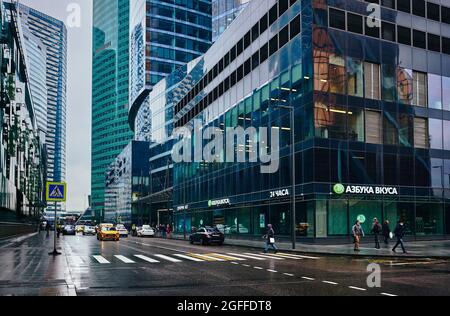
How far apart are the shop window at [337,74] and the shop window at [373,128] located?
121 inches

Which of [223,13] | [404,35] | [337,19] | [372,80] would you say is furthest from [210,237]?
[223,13]

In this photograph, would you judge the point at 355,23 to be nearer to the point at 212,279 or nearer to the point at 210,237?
the point at 210,237

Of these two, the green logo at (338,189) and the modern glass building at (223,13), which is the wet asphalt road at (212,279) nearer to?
the green logo at (338,189)

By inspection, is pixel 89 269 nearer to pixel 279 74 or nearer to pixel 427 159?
pixel 279 74

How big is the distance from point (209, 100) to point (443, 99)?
92.2 feet

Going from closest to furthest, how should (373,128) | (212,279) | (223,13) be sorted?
(212,279), (373,128), (223,13)

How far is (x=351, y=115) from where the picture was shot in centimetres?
3653

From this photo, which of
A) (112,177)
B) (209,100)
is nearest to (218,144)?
(209,100)

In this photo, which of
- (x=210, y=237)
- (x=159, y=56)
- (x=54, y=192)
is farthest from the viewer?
(x=159, y=56)

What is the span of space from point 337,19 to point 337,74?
427 cm

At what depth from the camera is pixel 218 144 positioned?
55.3 metres

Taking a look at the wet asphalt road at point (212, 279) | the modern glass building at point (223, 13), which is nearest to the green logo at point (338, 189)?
the wet asphalt road at point (212, 279)

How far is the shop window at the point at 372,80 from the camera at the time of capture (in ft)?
123

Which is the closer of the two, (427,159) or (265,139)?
(427,159)
